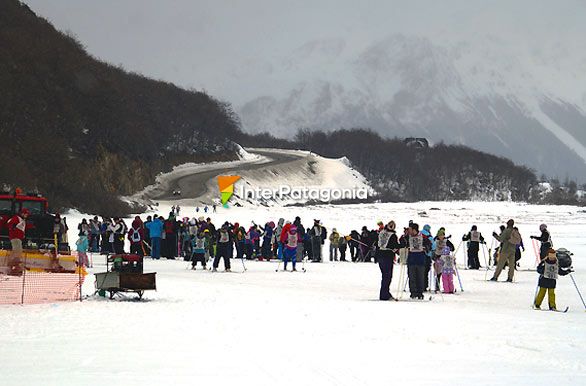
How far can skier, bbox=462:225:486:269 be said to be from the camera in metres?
27.2

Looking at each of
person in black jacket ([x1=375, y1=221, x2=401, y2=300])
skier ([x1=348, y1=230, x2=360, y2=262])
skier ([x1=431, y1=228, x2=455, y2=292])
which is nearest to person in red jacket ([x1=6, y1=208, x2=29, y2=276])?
person in black jacket ([x1=375, y1=221, x2=401, y2=300])

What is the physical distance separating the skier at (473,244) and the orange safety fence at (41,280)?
13.2 metres

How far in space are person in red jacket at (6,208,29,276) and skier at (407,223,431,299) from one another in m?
8.88

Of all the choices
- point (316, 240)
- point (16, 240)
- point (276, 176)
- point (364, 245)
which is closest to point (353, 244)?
point (364, 245)

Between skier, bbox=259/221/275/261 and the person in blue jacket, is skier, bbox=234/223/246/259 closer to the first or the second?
skier, bbox=259/221/275/261

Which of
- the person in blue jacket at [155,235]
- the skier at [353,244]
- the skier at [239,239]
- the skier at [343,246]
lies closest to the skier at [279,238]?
the skier at [239,239]

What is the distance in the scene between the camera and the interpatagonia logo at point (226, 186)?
246 feet

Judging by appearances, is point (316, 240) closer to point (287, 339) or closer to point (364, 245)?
point (364, 245)

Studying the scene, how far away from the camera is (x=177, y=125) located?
10544 centimetres

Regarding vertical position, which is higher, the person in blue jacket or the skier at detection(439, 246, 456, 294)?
the person in blue jacket

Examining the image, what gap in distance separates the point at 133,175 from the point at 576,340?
66.9 metres

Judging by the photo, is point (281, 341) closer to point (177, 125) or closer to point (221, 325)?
point (221, 325)

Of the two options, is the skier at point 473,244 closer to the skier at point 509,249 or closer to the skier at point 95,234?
the skier at point 509,249

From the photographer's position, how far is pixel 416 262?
17.7 m
